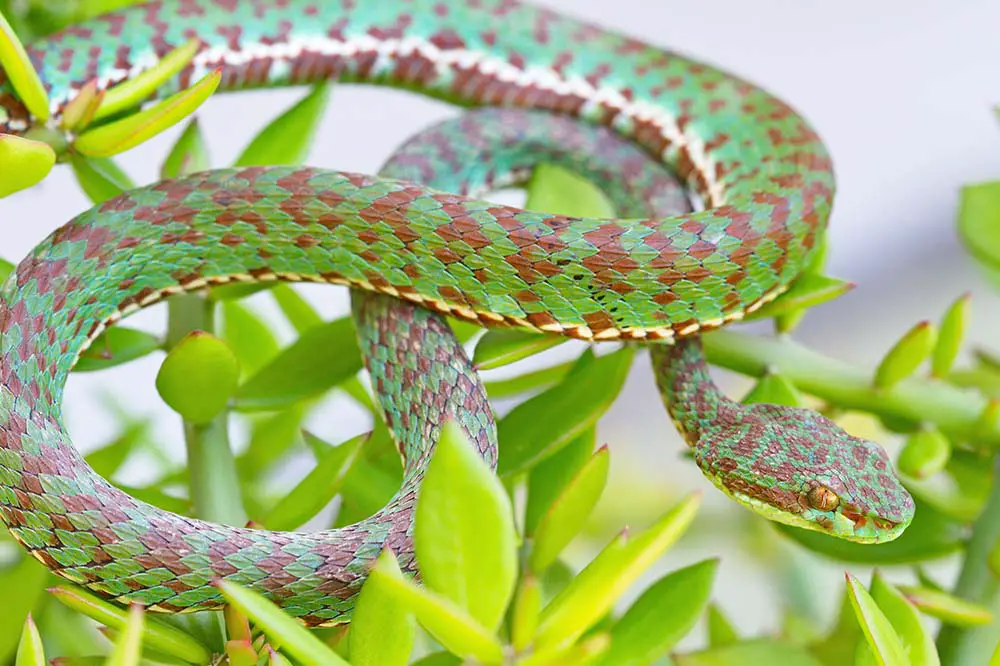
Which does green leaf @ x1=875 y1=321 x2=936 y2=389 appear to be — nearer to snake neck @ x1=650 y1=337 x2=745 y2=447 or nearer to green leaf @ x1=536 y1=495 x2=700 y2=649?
snake neck @ x1=650 y1=337 x2=745 y2=447

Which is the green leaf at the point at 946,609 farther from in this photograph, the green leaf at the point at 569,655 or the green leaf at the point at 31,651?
the green leaf at the point at 31,651

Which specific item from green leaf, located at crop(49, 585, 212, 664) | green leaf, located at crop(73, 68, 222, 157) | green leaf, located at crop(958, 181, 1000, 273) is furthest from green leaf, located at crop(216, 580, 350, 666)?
green leaf, located at crop(958, 181, 1000, 273)

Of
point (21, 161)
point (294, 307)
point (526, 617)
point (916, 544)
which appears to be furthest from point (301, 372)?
point (916, 544)

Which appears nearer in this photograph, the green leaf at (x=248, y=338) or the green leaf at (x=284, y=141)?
the green leaf at (x=284, y=141)

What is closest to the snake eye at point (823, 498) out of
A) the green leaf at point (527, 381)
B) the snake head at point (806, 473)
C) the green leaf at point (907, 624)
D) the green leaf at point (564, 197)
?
the snake head at point (806, 473)

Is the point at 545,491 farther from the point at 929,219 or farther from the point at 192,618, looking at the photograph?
the point at 929,219

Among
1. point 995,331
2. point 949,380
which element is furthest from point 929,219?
point 949,380

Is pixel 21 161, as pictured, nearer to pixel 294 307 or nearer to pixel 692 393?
pixel 294 307
